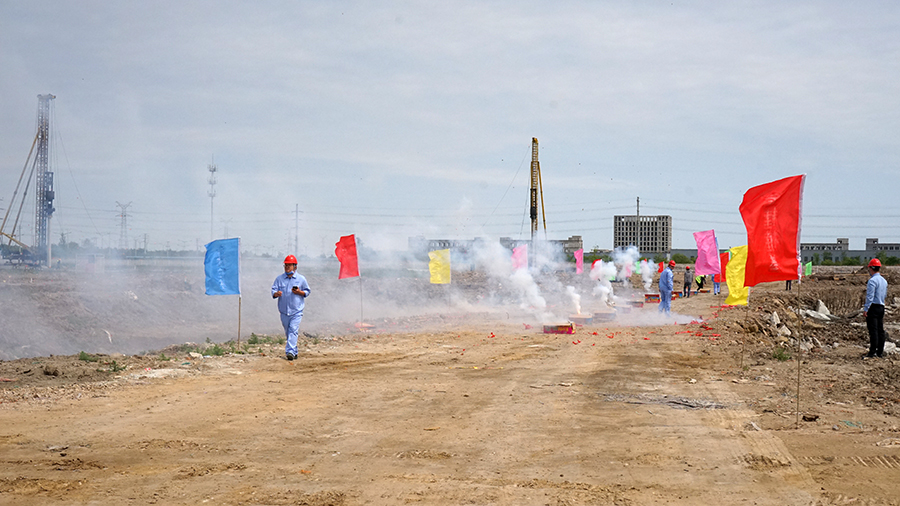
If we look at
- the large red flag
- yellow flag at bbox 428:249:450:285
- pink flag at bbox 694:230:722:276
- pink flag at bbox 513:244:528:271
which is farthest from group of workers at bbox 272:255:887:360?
pink flag at bbox 513:244:528:271

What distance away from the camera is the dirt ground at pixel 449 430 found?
555 centimetres

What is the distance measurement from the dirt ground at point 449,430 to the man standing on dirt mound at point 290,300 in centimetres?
47

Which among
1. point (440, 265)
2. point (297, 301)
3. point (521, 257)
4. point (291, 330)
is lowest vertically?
point (291, 330)

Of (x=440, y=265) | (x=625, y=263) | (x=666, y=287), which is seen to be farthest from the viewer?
(x=625, y=263)

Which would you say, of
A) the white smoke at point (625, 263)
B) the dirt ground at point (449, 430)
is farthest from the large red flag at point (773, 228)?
the white smoke at point (625, 263)

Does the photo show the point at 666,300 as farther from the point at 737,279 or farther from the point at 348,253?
the point at 348,253

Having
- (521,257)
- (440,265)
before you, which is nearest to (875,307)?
(440,265)

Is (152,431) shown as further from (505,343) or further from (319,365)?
(505,343)

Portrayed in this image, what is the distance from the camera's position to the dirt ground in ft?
18.2

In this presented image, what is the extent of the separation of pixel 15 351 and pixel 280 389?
16.6 meters

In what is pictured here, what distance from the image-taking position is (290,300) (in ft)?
43.6

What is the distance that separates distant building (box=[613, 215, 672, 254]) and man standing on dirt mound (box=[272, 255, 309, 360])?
98259 millimetres

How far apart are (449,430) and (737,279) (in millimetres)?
12850

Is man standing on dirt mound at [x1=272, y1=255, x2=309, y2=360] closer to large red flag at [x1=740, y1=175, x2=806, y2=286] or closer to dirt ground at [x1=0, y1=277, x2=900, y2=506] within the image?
dirt ground at [x1=0, y1=277, x2=900, y2=506]
